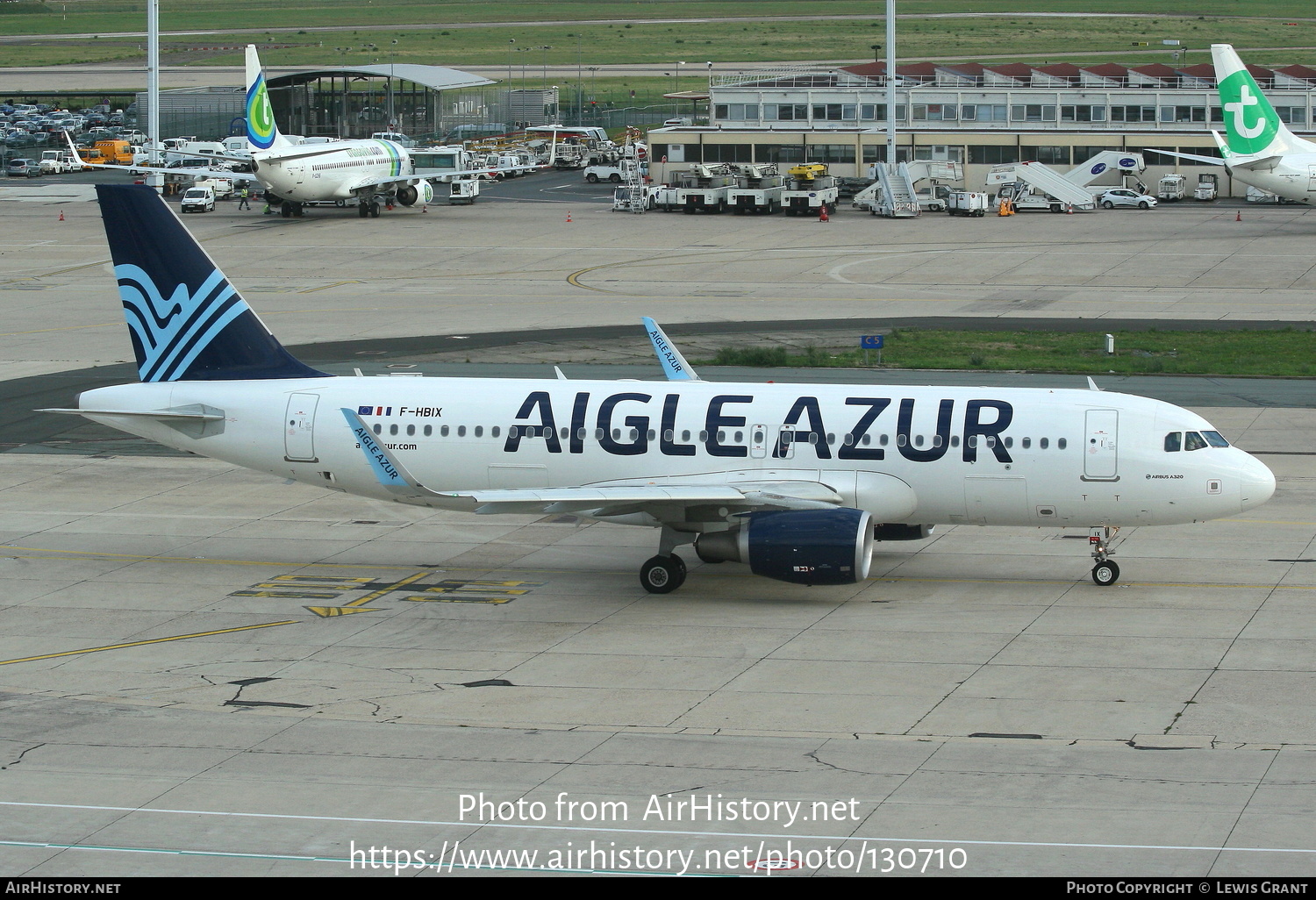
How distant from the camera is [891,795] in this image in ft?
69.4

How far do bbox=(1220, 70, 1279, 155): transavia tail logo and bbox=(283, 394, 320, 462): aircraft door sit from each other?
77.3m

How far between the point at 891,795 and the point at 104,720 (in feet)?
42.4

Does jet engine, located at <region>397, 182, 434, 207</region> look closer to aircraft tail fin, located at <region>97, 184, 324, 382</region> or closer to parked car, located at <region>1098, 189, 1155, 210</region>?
parked car, located at <region>1098, 189, 1155, 210</region>

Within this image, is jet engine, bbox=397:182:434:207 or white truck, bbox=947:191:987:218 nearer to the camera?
white truck, bbox=947:191:987:218

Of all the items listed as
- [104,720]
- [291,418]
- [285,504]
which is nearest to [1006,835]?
[104,720]

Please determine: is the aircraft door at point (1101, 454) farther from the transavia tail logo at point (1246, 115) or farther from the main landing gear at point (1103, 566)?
the transavia tail logo at point (1246, 115)

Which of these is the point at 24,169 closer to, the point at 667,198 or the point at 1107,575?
the point at 667,198

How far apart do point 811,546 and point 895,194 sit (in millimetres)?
82319

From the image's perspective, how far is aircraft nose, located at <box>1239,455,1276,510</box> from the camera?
3195cm

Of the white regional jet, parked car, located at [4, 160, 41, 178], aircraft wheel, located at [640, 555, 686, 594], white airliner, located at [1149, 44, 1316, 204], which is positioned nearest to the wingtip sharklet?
the white regional jet

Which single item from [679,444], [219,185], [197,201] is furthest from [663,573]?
[219,185]

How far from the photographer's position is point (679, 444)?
3362 centimetres

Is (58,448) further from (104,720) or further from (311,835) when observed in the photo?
(311,835)
